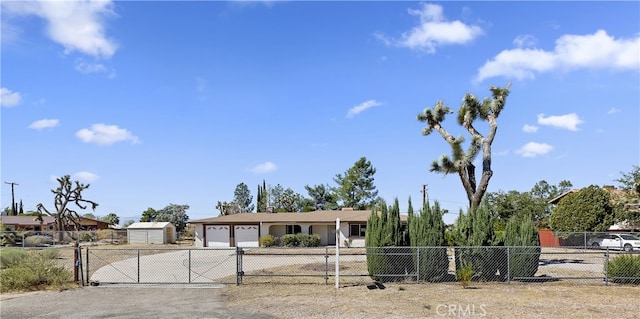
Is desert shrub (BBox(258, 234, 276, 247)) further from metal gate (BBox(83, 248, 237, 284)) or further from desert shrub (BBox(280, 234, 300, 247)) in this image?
metal gate (BBox(83, 248, 237, 284))

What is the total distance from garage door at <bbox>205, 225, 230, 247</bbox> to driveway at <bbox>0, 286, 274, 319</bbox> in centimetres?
2675

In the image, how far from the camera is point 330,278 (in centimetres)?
1780

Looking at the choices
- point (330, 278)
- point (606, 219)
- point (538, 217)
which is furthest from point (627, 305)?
point (538, 217)

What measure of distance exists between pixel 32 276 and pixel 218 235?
88.2ft

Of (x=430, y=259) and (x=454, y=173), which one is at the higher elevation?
(x=454, y=173)

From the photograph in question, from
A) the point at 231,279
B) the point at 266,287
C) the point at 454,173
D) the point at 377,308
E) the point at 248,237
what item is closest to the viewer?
the point at 377,308

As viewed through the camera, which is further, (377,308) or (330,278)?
(330,278)

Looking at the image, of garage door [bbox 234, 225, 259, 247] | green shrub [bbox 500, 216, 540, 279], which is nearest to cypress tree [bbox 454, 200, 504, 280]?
green shrub [bbox 500, 216, 540, 279]

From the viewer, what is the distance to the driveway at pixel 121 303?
12.0 m

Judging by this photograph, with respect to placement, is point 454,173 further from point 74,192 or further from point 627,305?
point 74,192

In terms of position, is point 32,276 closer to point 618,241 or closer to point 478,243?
point 478,243

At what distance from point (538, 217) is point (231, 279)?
53067 mm

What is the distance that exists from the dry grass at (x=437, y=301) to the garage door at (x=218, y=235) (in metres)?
27.4

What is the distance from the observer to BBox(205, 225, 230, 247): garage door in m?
42.7
